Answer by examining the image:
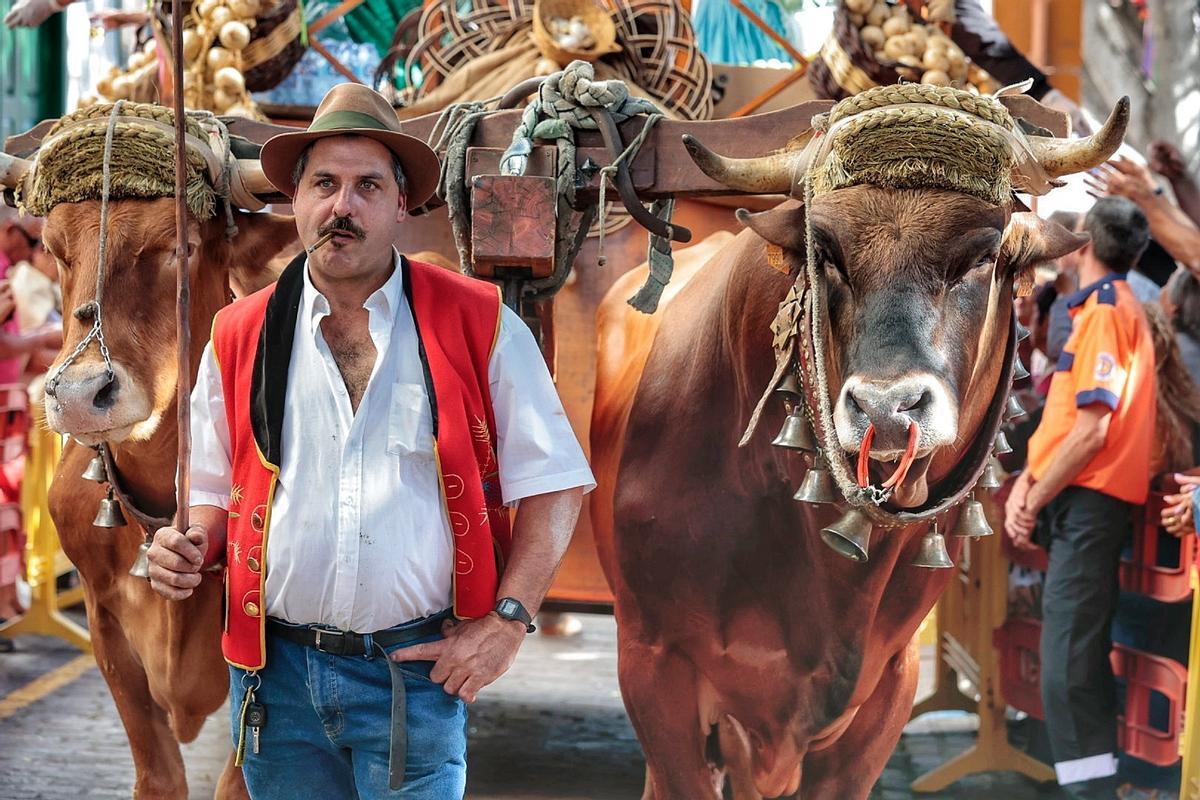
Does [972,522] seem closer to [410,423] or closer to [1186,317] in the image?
[410,423]

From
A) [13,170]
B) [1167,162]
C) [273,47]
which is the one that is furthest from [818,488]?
[1167,162]

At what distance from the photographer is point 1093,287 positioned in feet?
16.8

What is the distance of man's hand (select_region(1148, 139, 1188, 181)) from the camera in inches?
234

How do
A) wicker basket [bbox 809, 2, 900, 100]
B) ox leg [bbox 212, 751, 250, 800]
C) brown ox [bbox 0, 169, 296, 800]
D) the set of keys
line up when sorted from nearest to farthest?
the set of keys
brown ox [bbox 0, 169, 296, 800]
ox leg [bbox 212, 751, 250, 800]
wicker basket [bbox 809, 2, 900, 100]

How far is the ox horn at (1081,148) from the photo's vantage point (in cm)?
262

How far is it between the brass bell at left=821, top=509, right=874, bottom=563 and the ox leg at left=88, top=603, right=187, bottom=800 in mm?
1970

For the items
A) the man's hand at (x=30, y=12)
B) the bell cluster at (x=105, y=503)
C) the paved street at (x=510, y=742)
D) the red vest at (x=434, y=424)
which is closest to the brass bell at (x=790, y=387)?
the red vest at (x=434, y=424)

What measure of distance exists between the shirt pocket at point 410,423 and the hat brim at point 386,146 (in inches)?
17.8

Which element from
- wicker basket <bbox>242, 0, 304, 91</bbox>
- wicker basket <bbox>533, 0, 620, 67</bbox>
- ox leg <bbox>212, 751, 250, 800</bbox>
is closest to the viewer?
ox leg <bbox>212, 751, 250, 800</bbox>

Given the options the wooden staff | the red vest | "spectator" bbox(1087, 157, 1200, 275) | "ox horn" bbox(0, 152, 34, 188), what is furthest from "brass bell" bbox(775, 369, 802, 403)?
"spectator" bbox(1087, 157, 1200, 275)

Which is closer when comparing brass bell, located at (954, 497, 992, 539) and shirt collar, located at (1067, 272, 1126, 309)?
brass bell, located at (954, 497, 992, 539)

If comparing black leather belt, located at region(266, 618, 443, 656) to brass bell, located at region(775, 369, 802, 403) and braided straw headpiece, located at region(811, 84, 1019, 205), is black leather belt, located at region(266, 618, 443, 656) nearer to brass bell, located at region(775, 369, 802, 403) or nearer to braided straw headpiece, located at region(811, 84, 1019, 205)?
brass bell, located at region(775, 369, 802, 403)

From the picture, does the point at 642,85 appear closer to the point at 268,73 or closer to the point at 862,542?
the point at 268,73

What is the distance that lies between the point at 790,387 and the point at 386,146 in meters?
1.03
